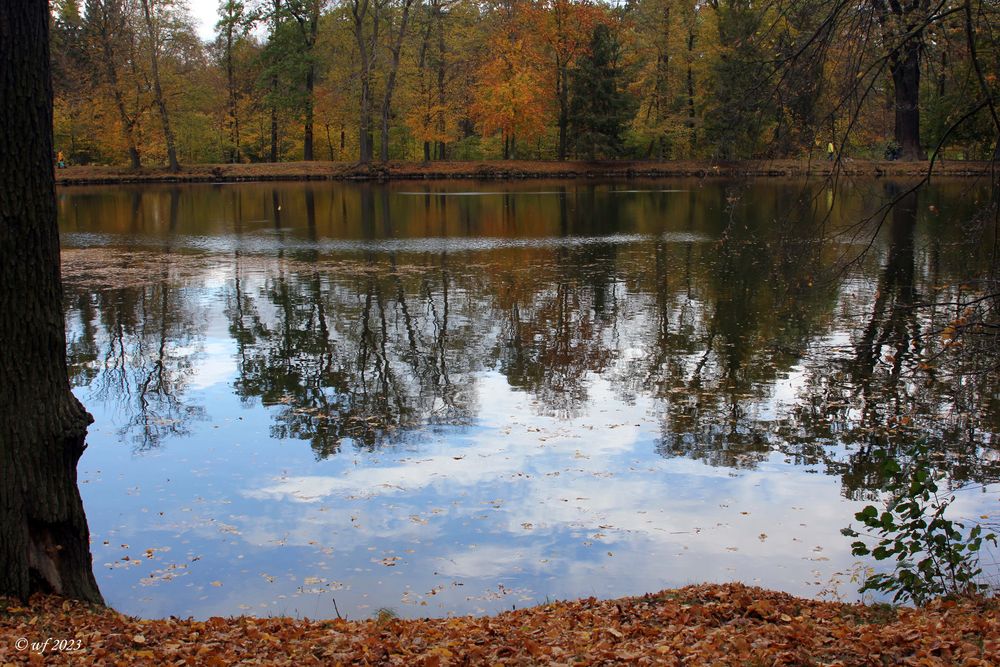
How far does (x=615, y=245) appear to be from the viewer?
23.9 meters

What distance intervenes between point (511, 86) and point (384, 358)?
44306mm

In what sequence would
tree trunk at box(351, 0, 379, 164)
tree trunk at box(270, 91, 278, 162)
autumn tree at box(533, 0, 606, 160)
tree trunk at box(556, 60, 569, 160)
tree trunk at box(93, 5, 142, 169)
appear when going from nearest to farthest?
tree trunk at box(351, 0, 379, 164) < tree trunk at box(93, 5, 142, 169) < autumn tree at box(533, 0, 606, 160) < tree trunk at box(556, 60, 569, 160) < tree trunk at box(270, 91, 278, 162)

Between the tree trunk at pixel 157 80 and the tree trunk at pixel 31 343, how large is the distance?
49.4 metres

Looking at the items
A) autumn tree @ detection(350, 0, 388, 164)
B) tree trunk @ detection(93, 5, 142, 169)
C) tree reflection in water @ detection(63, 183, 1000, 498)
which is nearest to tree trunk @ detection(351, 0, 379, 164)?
autumn tree @ detection(350, 0, 388, 164)

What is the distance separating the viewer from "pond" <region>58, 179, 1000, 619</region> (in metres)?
6.50

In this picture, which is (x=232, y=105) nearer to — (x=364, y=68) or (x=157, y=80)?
(x=157, y=80)

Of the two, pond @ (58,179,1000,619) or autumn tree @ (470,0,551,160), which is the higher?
autumn tree @ (470,0,551,160)

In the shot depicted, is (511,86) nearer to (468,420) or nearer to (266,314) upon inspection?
(266,314)

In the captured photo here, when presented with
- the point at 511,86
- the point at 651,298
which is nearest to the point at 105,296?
the point at 651,298

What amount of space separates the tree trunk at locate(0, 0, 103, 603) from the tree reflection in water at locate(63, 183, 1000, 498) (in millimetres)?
3600

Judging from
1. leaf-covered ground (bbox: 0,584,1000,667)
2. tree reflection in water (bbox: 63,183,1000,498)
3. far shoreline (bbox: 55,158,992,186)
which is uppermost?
far shoreline (bbox: 55,158,992,186)

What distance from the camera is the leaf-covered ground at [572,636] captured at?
4336 mm

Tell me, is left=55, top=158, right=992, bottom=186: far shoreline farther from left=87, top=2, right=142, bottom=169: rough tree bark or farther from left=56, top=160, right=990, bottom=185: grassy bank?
left=87, top=2, right=142, bottom=169: rough tree bark

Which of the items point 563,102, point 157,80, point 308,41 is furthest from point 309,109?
point 563,102
